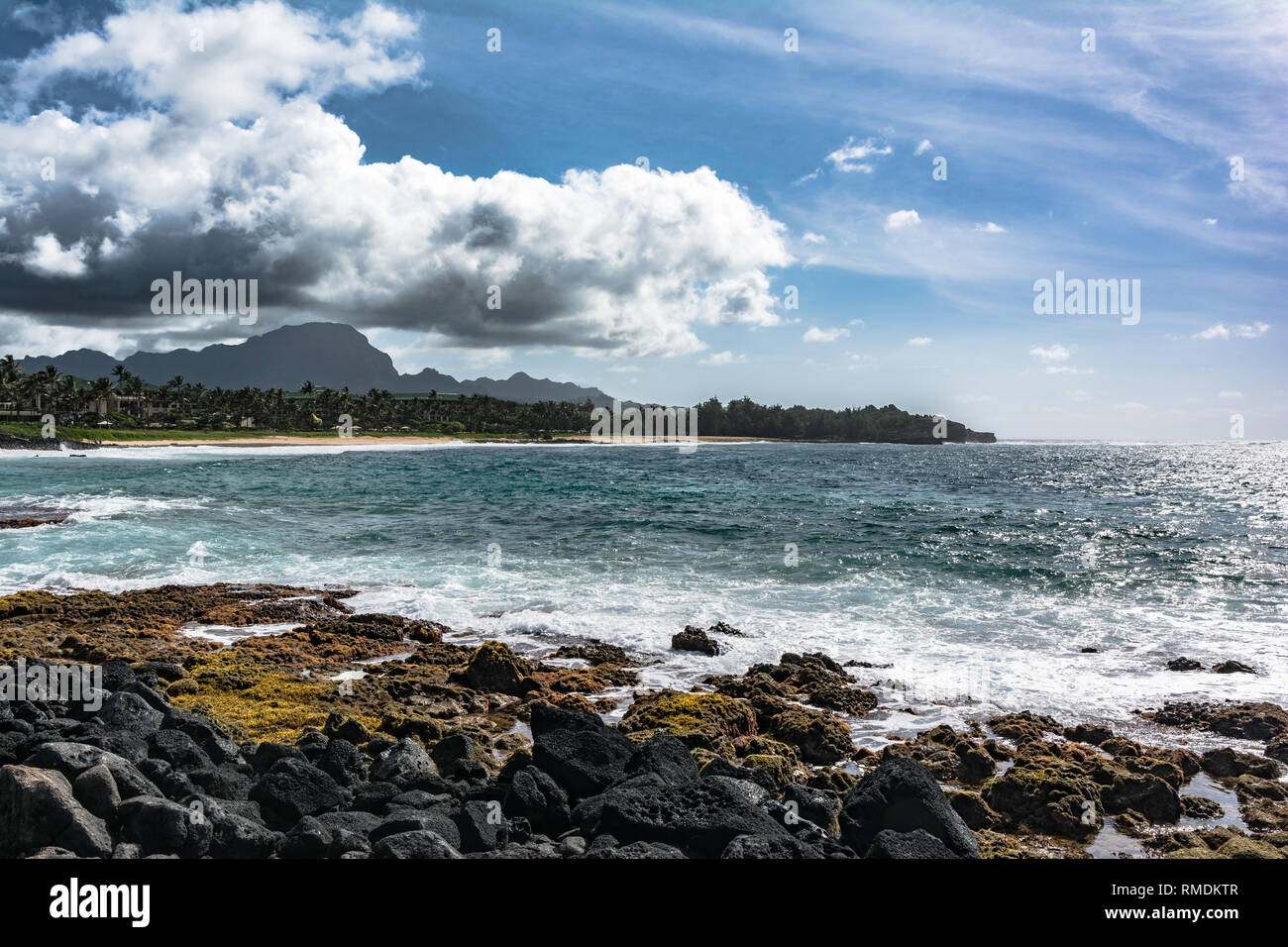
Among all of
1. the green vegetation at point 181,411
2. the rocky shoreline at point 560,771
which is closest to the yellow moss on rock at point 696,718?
the rocky shoreline at point 560,771

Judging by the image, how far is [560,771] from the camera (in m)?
8.36

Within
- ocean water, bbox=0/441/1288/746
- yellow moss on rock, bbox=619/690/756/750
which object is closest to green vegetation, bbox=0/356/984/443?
ocean water, bbox=0/441/1288/746

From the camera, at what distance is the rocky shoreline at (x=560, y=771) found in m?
6.64

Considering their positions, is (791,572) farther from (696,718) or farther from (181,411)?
(181,411)

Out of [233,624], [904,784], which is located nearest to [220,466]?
[233,624]

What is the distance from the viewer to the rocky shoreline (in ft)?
21.8

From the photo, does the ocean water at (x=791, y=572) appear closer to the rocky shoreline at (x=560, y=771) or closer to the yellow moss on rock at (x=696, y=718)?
the rocky shoreline at (x=560, y=771)

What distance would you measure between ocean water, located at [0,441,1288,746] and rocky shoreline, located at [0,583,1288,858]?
149 centimetres

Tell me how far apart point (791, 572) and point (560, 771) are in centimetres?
1784

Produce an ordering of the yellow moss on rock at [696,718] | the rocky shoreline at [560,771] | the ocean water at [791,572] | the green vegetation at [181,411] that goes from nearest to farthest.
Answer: the rocky shoreline at [560,771] → the yellow moss on rock at [696,718] → the ocean water at [791,572] → the green vegetation at [181,411]

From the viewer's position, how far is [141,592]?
19781 millimetres

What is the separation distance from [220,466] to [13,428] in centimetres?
6077

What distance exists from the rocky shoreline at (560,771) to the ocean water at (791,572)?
1.49 meters
